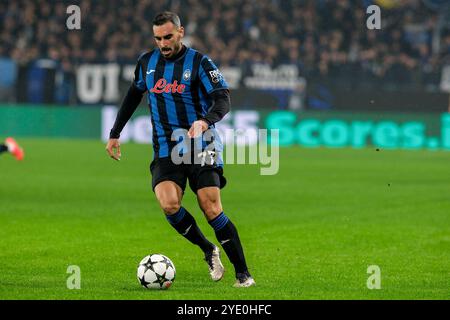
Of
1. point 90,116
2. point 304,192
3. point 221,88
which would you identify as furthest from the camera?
point 90,116

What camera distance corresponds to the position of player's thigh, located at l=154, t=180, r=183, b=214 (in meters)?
8.12

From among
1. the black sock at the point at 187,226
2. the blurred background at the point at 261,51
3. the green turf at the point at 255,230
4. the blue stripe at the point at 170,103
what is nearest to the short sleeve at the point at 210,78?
Answer: the blue stripe at the point at 170,103

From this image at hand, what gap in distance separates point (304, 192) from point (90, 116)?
520 inches

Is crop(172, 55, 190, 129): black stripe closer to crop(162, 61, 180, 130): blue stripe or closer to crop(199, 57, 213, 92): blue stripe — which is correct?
crop(162, 61, 180, 130): blue stripe

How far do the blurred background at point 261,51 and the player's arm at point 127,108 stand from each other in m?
17.9

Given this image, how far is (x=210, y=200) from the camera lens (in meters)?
8.02

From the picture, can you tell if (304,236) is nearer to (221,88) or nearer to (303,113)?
(221,88)

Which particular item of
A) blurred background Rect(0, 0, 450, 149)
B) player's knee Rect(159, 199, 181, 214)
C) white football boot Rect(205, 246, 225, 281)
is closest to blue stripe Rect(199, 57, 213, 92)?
player's knee Rect(159, 199, 181, 214)

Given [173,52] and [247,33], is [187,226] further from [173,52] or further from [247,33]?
[247,33]

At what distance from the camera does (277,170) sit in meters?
20.4

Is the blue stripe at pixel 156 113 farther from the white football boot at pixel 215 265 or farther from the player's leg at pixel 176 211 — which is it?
the white football boot at pixel 215 265

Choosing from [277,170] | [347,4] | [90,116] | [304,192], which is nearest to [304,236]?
[304,192]

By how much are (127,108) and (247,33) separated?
22.7 m

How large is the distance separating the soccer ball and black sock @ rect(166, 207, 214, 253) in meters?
0.45
